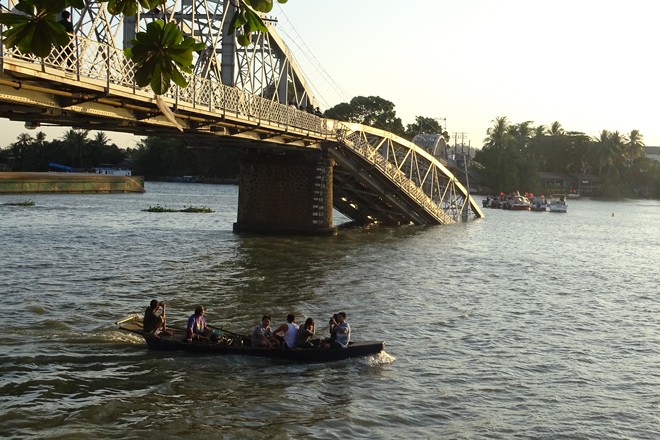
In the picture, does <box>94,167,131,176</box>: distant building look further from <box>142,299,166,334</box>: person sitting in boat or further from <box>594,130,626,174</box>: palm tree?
<box>142,299,166,334</box>: person sitting in boat

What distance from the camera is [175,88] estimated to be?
28.8 m

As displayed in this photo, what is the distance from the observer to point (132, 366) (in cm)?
1961

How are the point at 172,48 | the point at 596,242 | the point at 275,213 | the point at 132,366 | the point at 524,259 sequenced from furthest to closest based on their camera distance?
the point at 596,242
the point at 275,213
the point at 524,259
the point at 132,366
the point at 172,48

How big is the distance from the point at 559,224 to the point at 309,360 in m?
78.2

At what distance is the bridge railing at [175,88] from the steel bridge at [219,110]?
0.16ft

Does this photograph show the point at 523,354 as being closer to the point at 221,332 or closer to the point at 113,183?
the point at 221,332

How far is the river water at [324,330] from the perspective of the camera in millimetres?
16547

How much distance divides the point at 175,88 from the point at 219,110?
581cm

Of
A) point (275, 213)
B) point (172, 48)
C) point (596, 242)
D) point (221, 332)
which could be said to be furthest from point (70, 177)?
point (172, 48)

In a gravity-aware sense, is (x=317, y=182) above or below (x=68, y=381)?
above

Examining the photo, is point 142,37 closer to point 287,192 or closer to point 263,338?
point 263,338

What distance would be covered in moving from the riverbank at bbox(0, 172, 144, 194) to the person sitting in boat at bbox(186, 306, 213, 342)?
88012 millimetres

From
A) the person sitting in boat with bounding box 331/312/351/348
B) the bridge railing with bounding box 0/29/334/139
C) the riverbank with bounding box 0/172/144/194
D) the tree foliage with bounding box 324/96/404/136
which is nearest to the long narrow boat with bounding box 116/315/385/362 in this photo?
the person sitting in boat with bounding box 331/312/351/348

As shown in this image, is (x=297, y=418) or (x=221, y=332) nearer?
(x=297, y=418)
